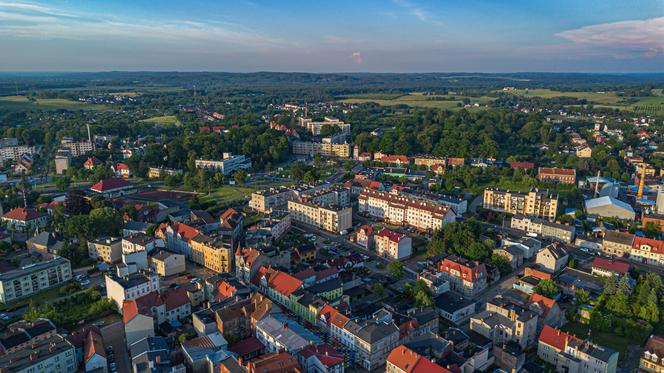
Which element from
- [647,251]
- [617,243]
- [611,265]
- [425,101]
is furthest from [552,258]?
[425,101]

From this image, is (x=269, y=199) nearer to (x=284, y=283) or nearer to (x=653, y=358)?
(x=284, y=283)

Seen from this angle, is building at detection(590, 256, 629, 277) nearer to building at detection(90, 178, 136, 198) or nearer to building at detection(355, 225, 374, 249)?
building at detection(355, 225, 374, 249)

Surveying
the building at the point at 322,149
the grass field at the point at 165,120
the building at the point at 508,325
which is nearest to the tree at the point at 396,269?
the building at the point at 508,325

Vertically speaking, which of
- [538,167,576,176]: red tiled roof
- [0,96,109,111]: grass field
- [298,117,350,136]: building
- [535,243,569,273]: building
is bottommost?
[535,243,569,273]: building

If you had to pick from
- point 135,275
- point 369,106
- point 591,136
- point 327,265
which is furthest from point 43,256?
point 369,106

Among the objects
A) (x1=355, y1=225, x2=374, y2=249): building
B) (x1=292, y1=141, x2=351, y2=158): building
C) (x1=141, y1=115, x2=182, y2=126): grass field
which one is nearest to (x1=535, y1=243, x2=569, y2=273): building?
(x1=355, y1=225, x2=374, y2=249): building

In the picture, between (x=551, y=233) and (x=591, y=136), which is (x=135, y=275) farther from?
(x=591, y=136)
